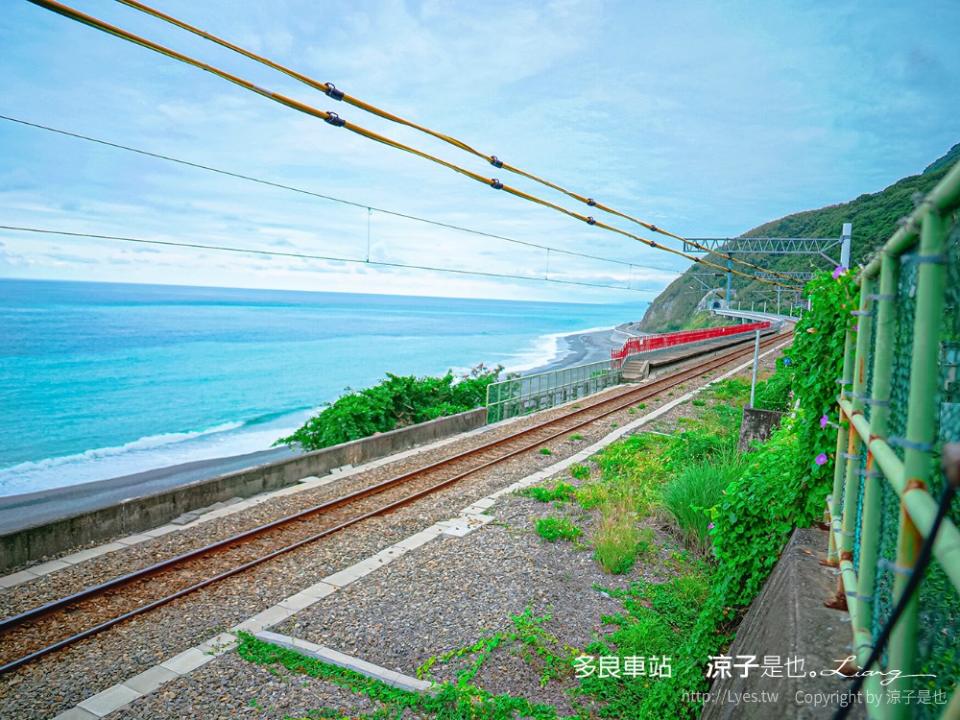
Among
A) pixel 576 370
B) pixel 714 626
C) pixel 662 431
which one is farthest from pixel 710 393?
pixel 714 626

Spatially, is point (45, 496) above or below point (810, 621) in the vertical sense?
below

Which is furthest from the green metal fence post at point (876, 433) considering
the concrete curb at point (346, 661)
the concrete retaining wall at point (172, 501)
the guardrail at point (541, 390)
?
the guardrail at point (541, 390)

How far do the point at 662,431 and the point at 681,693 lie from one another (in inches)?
462

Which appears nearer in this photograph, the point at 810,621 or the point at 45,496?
the point at 810,621

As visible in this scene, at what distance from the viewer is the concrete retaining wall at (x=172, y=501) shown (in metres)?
8.20

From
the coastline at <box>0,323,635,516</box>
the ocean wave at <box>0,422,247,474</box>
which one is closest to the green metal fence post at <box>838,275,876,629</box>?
the coastline at <box>0,323,635,516</box>

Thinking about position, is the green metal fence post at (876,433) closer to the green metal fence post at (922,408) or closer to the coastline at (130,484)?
the green metal fence post at (922,408)

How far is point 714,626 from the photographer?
541 centimetres

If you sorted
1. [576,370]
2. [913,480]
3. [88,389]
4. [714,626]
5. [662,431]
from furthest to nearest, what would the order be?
[88,389] < [576,370] < [662,431] < [714,626] < [913,480]

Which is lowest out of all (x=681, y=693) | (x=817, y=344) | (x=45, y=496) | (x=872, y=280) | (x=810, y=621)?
(x=45, y=496)

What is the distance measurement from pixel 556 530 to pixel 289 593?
3.68 meters

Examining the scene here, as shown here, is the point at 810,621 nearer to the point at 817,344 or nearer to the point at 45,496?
the point at 817,344

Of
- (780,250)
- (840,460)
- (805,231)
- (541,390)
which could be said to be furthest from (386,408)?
(805,231)

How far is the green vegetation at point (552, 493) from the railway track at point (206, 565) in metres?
1.89
